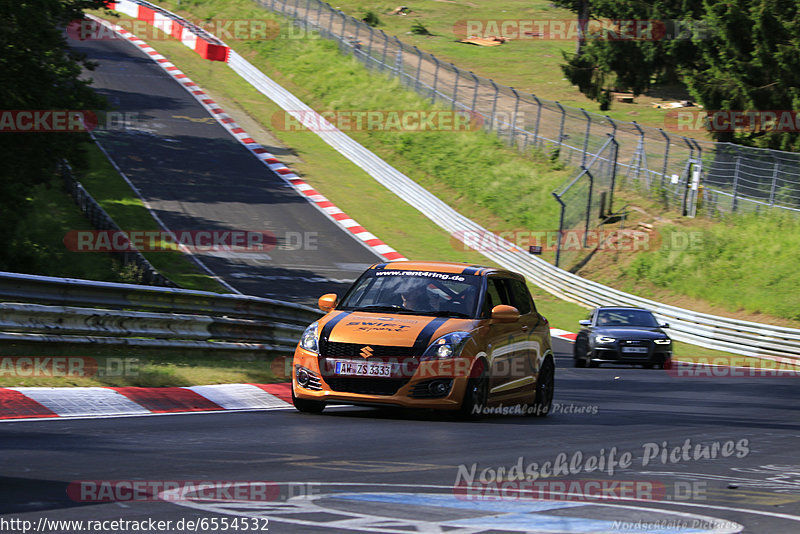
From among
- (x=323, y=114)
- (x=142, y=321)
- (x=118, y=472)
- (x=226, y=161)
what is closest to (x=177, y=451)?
(x=118, y=472)

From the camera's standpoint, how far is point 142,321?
1178cm

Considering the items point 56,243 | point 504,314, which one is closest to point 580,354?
point 504,314

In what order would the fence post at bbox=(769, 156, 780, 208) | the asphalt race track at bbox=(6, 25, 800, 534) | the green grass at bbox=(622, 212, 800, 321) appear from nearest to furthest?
1. the asphalt race track at bbox=(6, 25, 800, 534)
2. the green grass at bbox=(622, 212, 800, 321)
3. the fence post at bbox=(769, 156, 780, 208)

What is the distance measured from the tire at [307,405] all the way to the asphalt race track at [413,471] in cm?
12

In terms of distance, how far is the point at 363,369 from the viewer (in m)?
9.82

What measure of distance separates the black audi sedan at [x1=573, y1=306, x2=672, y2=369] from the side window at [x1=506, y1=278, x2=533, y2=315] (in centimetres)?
908

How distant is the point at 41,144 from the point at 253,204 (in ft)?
47.7

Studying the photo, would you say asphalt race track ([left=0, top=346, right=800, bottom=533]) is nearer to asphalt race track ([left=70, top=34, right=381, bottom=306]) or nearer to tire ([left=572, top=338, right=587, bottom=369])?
tire ([left=572, top=338, right=587, bottom=369])

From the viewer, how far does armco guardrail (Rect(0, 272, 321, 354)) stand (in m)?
10.3

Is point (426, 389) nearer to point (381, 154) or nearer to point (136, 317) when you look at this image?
point (136, 317)

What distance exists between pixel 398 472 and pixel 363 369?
3.17 metres

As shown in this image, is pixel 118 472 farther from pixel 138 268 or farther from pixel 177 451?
pixel 138 268

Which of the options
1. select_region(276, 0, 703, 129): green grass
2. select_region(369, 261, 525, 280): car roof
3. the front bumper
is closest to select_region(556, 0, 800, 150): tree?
select_region(276, 0, 703, 129): green grass

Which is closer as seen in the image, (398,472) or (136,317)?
(398,472)
